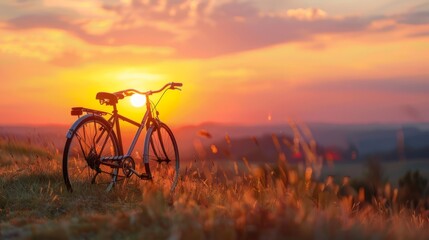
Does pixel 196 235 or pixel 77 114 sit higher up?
pixel 77 114

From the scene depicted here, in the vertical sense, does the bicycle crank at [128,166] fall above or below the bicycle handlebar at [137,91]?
below

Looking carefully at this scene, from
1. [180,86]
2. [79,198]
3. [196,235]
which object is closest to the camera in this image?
[196,235]

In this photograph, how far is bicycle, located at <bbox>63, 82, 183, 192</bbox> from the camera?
7992 mm

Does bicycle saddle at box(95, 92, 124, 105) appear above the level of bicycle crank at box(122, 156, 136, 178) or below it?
above

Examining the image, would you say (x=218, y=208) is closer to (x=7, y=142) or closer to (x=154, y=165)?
(x=154, y=165)

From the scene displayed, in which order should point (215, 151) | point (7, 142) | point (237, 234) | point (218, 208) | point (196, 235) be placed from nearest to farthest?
point (196, 235) < point (237, 234) < point (218, 208) < point (215, 151) < point (7, 142)

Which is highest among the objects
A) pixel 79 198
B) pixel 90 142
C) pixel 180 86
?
pixel 180 86

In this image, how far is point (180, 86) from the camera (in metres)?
9.38

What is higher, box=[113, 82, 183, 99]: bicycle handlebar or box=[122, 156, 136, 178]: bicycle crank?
box=[113, 82, 183, 99]: bicycle handlebar

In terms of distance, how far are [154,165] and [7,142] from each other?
287 inches

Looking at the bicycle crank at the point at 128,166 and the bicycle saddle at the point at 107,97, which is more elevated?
the bicycle saddle at the point at 107,97

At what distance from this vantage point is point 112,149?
8.57 meters

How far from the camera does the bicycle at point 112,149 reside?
26.2 ft

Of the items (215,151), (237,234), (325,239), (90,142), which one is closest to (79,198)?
(90,142)
